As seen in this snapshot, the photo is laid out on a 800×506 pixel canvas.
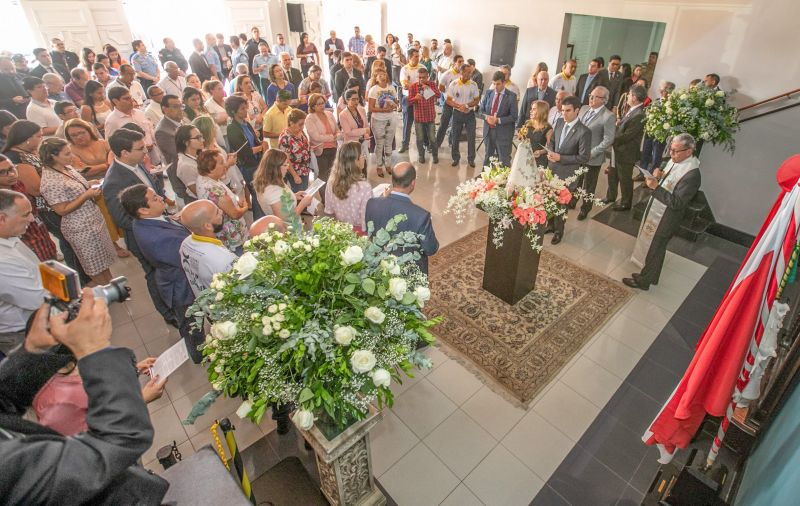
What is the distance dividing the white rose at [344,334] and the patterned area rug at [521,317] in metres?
2.30

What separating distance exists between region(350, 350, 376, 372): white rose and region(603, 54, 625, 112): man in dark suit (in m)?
8.75

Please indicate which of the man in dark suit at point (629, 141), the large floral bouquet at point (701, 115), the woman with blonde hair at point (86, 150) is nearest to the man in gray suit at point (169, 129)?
the woman with blonde hair at point (86, 150)

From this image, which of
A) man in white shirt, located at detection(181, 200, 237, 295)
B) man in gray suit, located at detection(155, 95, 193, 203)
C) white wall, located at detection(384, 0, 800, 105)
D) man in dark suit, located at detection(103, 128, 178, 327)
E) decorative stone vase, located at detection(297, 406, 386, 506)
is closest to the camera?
decorative stone vase, located at detection(297, 406, 386, 506)

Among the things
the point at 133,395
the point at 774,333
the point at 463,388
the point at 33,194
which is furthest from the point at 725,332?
the point at 33,194

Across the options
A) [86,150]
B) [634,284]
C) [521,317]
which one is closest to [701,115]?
[634,284]

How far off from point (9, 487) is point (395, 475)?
2.28 metres

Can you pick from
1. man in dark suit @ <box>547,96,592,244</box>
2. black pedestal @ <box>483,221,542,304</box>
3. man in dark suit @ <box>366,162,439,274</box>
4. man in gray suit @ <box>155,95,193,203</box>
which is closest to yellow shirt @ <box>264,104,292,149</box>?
man in gray suit @ <box>155,95,193,203</box>

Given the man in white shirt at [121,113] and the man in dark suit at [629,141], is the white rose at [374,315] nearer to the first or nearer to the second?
the man in white shirt at [121,113]

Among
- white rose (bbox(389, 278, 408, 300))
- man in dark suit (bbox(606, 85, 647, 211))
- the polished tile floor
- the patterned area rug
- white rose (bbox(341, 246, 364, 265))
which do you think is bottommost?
the polished tile floor

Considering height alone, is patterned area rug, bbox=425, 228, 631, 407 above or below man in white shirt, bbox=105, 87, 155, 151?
below

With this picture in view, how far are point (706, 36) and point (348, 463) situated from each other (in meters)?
7.66

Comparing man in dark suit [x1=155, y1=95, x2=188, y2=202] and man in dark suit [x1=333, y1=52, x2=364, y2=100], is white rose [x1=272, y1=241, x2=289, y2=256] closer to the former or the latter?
man in dark suit [x1=155, y1=95, x2=188, y2=202]

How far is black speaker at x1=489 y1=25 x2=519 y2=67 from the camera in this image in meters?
10.2

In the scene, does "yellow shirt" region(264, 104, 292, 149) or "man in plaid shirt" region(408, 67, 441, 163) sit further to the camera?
"man in plaid shirt" region(408, 67, 441, 163)
